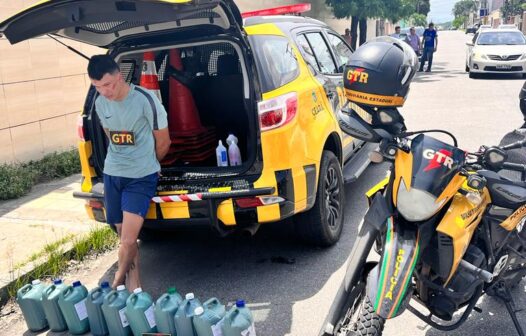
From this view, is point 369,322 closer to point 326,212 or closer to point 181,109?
point 326,212

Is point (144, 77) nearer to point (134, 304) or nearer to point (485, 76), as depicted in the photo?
point (134, 304)

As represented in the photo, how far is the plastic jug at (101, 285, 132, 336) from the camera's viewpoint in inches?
125

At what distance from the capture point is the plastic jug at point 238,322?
9.45 feet

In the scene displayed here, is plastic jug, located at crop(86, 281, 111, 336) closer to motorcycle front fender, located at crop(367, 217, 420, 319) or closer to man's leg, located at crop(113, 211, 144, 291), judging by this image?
man's leg, located at crop(113, 211, 144, 291)

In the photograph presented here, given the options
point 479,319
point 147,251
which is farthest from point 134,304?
point 479,319

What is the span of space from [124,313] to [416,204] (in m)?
1.93

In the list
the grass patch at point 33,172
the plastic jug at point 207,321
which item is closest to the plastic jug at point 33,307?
the plastic jug at point 207,321

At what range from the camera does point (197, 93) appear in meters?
4.78

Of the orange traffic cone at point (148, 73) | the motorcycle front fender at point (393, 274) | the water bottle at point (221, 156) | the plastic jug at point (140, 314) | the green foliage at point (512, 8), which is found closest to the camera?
the motorcycle front fender at point (393, 274)

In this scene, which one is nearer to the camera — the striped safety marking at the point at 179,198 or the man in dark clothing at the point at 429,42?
the striped safety marking at the point at 179,198

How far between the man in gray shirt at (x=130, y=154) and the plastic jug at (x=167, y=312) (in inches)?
26.3

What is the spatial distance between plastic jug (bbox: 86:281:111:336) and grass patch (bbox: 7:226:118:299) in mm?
1010

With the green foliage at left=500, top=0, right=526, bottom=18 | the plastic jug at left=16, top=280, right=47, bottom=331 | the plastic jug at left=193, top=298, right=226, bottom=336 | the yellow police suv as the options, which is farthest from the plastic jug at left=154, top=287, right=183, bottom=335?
the green foliage at left=500, top=0, right=526, bottom=18

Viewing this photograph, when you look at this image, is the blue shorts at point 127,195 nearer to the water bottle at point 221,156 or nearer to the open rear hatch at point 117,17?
the water bottle at point 221,156
